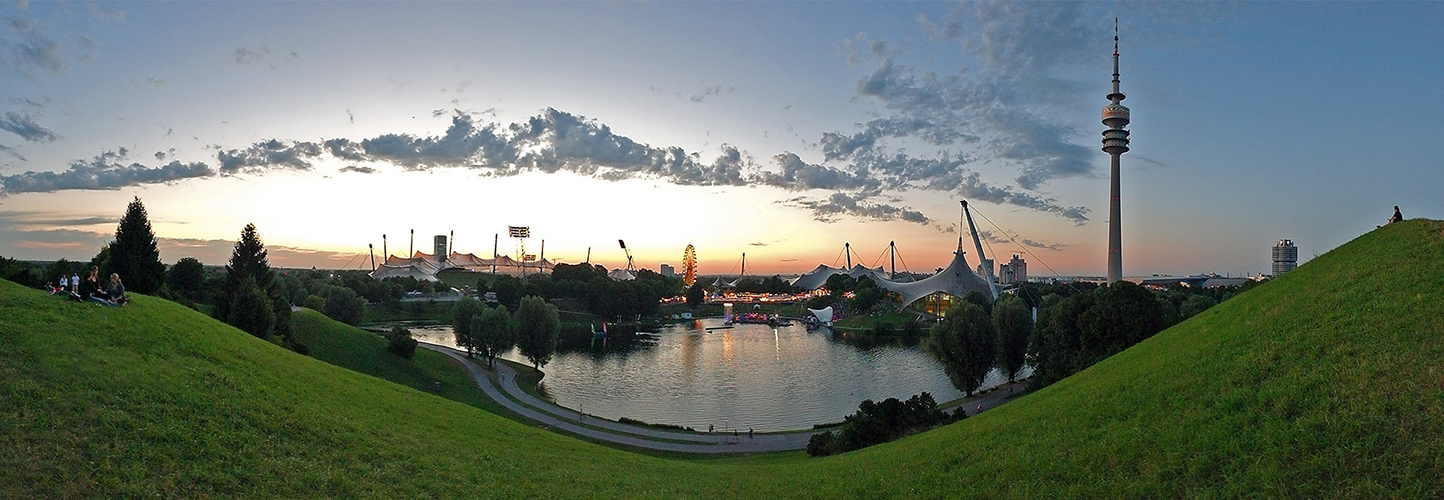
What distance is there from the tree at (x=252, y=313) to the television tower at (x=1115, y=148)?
257ft

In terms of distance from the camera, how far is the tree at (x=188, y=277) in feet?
152

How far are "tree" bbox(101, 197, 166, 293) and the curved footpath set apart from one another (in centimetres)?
1710

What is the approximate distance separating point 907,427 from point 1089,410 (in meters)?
11.2

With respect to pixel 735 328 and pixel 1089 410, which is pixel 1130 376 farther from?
pixel 735 328

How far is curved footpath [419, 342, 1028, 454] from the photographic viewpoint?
81.6 feet

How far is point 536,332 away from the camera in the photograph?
4572 cm

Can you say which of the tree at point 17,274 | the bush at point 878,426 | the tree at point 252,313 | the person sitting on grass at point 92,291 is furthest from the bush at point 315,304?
the bush at point 878,426

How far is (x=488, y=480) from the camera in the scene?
34.7 feet

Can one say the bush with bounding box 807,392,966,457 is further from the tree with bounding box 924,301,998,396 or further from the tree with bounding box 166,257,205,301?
the tree with bounding box 166,257,205,301

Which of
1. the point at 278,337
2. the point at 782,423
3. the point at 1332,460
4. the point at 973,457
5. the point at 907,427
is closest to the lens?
the point at 1332,460

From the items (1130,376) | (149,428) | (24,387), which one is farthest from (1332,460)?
(24,387)

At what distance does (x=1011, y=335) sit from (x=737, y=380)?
18.6 meters

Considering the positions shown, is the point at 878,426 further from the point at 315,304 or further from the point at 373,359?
the point at 315,304

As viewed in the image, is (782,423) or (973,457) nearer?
(973,457)
